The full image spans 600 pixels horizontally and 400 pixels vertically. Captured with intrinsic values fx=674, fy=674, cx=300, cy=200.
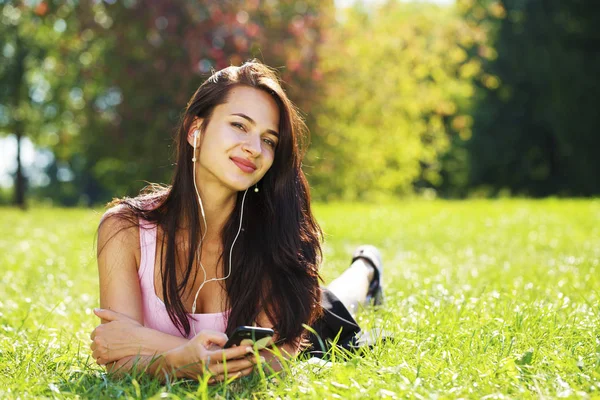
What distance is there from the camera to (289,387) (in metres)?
2.73

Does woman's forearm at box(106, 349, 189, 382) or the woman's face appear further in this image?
the woman's face

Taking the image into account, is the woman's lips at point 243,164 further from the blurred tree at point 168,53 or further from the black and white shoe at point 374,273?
the blurred tree at point 168,53

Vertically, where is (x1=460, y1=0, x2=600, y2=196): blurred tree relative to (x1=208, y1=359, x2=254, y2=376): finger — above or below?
above

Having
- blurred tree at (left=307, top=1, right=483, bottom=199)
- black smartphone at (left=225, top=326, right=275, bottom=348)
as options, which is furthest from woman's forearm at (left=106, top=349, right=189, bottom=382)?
blurred tree at (left=307, top=1, right=483, bottom=199)

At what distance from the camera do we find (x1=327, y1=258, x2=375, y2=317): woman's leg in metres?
4.25

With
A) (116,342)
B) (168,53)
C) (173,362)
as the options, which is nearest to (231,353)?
(173,362)

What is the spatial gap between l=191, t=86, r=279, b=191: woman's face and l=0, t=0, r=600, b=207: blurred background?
29.7ft

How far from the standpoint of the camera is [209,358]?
2.72m

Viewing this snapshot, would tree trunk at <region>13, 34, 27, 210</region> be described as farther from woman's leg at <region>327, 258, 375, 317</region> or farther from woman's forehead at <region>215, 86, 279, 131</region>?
woman's forehead at <region>215, 86, 279, 131</region>

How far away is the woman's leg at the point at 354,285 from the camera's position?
13.9 feet

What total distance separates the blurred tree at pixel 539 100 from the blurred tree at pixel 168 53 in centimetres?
888

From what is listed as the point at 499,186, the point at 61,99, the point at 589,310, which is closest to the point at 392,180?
the point at 499,186

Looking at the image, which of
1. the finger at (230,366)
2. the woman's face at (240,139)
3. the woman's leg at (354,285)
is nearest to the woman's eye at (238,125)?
the woman's face at (240,139)

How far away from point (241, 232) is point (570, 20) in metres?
20.6
